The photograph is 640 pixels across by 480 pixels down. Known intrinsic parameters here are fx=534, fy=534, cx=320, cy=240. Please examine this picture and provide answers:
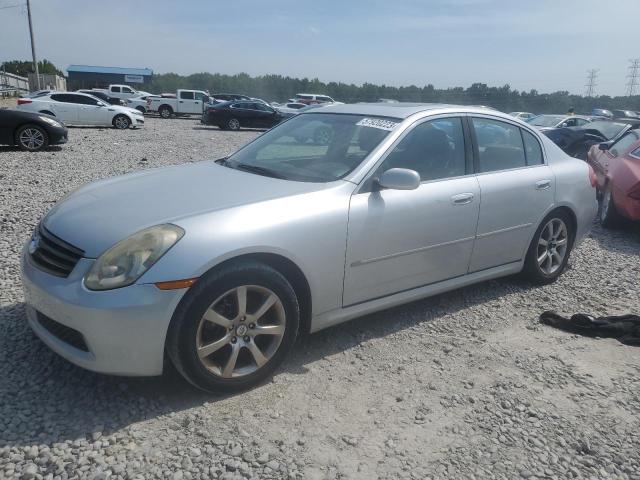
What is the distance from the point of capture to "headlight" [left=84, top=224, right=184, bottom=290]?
2.60m

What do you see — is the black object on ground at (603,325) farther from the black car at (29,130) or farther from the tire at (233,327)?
the black car at (29,130)

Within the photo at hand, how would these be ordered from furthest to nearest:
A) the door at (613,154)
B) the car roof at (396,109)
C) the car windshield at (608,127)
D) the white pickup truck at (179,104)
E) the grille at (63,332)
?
1. the white pickup truck at (179,104)
2. the car windshield at (608,127)
3. the door at (613,154)
4. the car roof at (396,109)
5. the grille at (63,332)

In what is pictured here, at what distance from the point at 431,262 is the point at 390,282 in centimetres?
40

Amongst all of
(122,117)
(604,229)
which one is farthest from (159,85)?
(604,229)

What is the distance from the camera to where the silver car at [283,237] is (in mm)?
2650

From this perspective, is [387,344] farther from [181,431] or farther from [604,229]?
[604,229]

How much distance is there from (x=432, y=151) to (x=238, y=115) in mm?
22098

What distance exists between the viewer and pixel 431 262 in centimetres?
378

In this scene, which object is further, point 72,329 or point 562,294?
point 562,294

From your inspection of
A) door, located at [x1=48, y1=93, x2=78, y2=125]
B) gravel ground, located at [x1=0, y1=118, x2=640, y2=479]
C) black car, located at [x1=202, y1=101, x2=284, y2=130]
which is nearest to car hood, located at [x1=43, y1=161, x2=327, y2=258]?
gravel ground, located at [x1=0, y1=118, x2=640, y2=479]

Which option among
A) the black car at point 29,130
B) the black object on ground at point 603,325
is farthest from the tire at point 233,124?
the black object on ground at point 603,325

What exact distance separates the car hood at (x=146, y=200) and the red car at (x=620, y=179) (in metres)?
5.05

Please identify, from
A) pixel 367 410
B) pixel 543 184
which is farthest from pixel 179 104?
pixel 367 410

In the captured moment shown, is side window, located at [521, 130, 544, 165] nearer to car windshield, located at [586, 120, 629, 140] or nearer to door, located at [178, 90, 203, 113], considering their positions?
car windshield, located at [586, 120, 629, 140]
